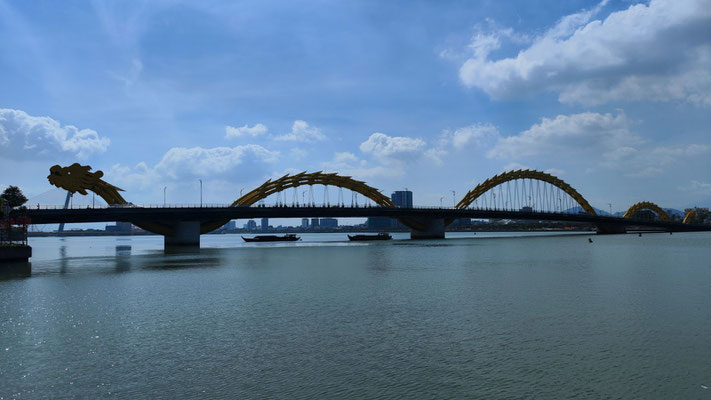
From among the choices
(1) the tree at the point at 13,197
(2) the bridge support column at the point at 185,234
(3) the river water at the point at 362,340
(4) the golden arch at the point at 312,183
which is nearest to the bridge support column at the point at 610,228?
(4) the golden arch at the point at 312,183

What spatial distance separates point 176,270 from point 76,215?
38.0 meters

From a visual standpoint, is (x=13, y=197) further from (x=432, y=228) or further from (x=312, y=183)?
(x=432, y=228)

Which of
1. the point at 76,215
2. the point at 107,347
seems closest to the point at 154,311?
the point at 107,347

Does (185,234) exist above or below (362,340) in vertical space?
above

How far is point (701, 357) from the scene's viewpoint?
13.5 metres

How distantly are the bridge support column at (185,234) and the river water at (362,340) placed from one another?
186 ft

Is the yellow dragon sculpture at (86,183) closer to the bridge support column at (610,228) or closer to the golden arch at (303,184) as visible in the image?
the golden arch at (303,184)

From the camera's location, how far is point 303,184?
350ft

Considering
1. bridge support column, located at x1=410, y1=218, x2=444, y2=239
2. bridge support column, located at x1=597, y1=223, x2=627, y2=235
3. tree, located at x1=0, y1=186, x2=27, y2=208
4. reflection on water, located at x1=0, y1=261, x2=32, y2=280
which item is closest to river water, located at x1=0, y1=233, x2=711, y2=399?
reflection on water, located at x1=0, y1=261, x2=32, y2=280

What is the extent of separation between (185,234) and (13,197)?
26483 millimetres

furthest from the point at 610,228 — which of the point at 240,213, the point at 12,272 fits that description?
the point at 12,272

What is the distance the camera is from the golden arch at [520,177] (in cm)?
13225

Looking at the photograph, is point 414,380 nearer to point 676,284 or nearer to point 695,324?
point 695,324

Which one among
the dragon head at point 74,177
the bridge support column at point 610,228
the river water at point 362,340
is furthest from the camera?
the bridge support column at point 610,228
